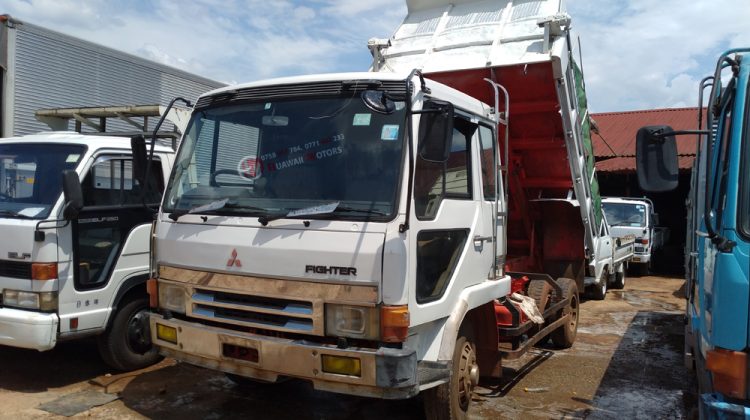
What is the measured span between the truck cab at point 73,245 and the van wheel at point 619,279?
990cm

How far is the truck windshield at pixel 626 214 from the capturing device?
15.1m

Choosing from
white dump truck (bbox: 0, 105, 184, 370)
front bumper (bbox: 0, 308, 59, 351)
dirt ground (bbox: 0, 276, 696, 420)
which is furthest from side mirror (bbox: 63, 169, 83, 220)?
dirt ground (bbox: 0, 276, 696, 420)

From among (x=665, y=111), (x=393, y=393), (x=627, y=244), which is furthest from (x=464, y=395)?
(x=665, y=111)

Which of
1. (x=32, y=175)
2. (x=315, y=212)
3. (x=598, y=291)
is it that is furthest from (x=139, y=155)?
(x=598, y=291)

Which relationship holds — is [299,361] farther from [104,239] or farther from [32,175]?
[32,175]

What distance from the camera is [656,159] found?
328 centimetres

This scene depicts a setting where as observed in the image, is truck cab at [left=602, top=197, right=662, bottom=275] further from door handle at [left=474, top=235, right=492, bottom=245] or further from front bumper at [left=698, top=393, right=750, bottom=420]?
front bumper at [left=698, top=393, right=750, bottom=420]

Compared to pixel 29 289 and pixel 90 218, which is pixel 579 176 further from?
pixel 29 289

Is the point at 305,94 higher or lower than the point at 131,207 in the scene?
higher

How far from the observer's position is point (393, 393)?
11.0 feet

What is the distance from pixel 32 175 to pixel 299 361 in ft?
12.0

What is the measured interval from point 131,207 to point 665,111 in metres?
19.6

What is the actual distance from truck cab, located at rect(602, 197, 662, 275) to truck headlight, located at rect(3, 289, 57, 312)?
1260cm

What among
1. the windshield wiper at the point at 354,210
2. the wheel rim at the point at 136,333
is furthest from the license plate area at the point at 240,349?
the wheel rim at the point at 136,333
